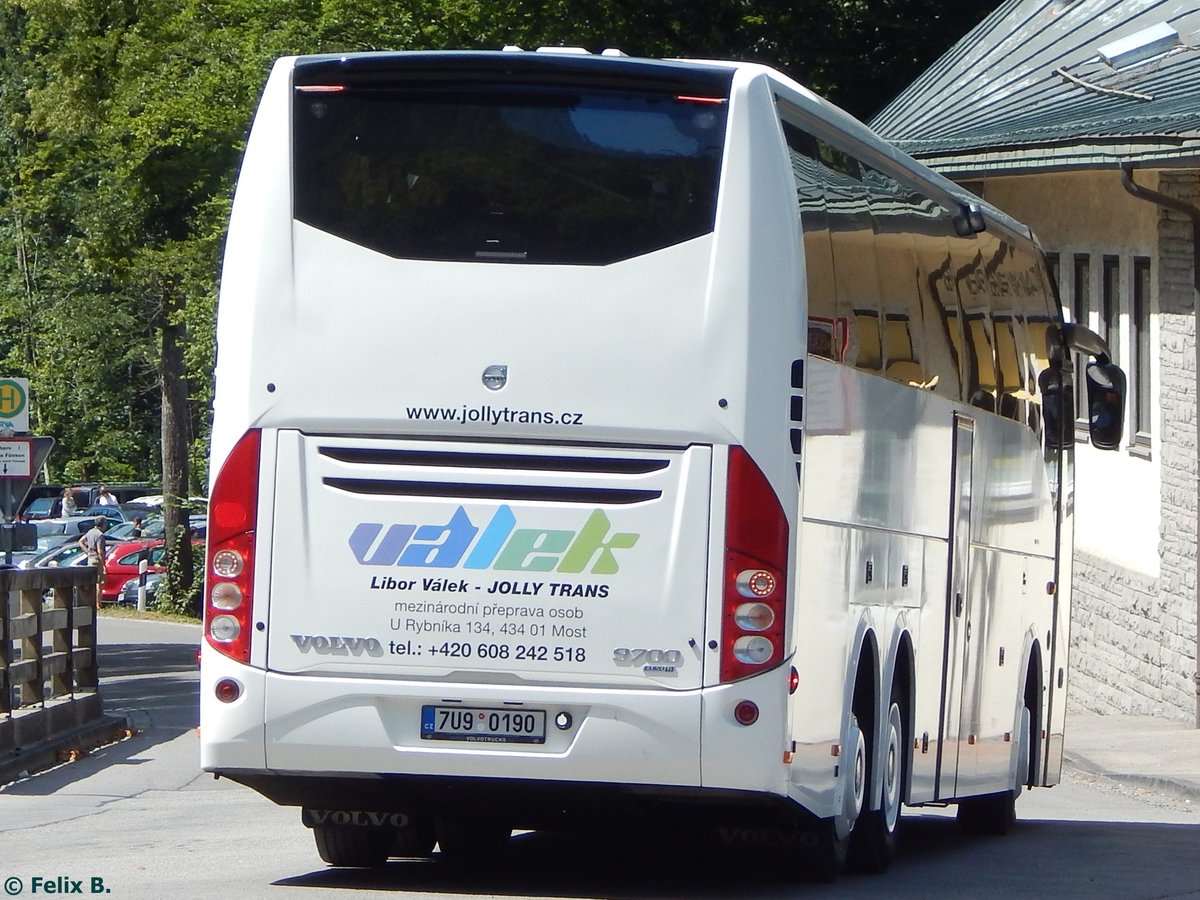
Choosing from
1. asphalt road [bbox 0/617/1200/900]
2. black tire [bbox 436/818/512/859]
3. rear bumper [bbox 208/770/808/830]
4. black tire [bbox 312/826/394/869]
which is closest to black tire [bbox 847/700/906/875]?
asphalt road [bbox 0/617/1200/900]

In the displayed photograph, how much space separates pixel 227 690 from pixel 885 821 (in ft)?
→ 11.2

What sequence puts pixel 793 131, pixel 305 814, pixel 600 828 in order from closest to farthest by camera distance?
pixel 793 131, pixel 305 814, pixel 600 828

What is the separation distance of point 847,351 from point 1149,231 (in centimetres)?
1319

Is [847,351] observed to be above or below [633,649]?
above

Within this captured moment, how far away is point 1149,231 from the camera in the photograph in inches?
858

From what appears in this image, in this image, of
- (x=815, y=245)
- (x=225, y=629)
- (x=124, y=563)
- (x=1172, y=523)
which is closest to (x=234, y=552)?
(x=225, y=629)

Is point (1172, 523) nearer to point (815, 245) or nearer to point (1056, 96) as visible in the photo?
point (1056, 96)

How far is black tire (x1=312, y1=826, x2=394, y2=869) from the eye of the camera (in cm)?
988

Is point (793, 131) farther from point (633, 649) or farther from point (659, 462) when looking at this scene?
point (633, 649)

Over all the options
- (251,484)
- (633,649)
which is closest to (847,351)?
(633,649)

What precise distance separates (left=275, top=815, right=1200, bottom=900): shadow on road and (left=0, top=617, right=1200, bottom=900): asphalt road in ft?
0.04

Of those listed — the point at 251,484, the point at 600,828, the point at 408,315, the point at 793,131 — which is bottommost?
the point at 600,828

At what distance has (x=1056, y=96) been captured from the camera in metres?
25.5

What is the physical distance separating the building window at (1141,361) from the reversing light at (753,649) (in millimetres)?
14671
